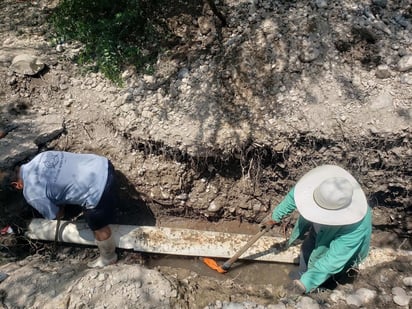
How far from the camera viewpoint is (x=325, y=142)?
3.77m

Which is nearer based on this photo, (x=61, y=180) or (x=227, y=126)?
(x=61, y=180)

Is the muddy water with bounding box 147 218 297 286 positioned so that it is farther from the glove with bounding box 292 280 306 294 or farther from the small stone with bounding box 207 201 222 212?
the glove with bounding box 292 280 306 294

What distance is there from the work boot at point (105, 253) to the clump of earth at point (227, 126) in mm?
139

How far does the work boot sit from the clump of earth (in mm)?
139

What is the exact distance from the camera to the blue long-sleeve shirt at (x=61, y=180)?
3285 mm

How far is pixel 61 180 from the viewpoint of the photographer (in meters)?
3.34

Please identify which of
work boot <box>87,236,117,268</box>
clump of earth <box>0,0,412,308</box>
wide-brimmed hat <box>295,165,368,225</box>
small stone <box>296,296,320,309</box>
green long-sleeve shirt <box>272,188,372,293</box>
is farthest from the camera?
work boot <box>87,236,117,268</box>

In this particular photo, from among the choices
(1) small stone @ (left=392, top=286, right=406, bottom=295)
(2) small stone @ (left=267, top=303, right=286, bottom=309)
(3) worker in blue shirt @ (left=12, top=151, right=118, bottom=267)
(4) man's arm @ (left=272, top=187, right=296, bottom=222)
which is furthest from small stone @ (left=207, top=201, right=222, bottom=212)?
(1) small stone @ (left=392, top=286, right=406, bottom=295)

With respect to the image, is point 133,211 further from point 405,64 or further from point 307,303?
point 405,64

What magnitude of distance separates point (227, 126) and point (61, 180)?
174 cm

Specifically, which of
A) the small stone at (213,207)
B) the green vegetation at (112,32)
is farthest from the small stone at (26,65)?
the small stone at (213,207)

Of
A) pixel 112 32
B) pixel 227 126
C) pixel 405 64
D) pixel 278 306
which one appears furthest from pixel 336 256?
pixel 112 32

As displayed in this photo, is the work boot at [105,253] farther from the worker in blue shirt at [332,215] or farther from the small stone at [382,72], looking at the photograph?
the small stone at [382,72]

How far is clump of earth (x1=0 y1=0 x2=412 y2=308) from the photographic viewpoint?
12.1ft
